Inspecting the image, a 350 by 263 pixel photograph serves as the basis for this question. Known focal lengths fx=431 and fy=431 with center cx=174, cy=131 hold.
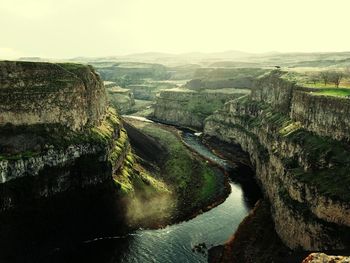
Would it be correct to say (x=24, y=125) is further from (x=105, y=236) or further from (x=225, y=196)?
(x=225, y=196)

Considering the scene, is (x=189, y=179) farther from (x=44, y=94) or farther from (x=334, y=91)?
(x=44, y=94)

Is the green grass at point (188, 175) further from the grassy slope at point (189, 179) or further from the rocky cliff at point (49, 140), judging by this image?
the rocky cliff at point (49, 140)

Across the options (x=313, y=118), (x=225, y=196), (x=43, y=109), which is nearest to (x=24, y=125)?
(x=43, y=109)

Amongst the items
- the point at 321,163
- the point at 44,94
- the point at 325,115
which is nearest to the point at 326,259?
the point at 321,163

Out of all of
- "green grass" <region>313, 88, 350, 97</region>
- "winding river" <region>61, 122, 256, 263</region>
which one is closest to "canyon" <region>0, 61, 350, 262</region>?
"green grass" <region>313, 88, 350, 97</region>

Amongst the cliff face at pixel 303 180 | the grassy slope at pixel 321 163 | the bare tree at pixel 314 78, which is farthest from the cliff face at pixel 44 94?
the bare tree at pixel 314 78
